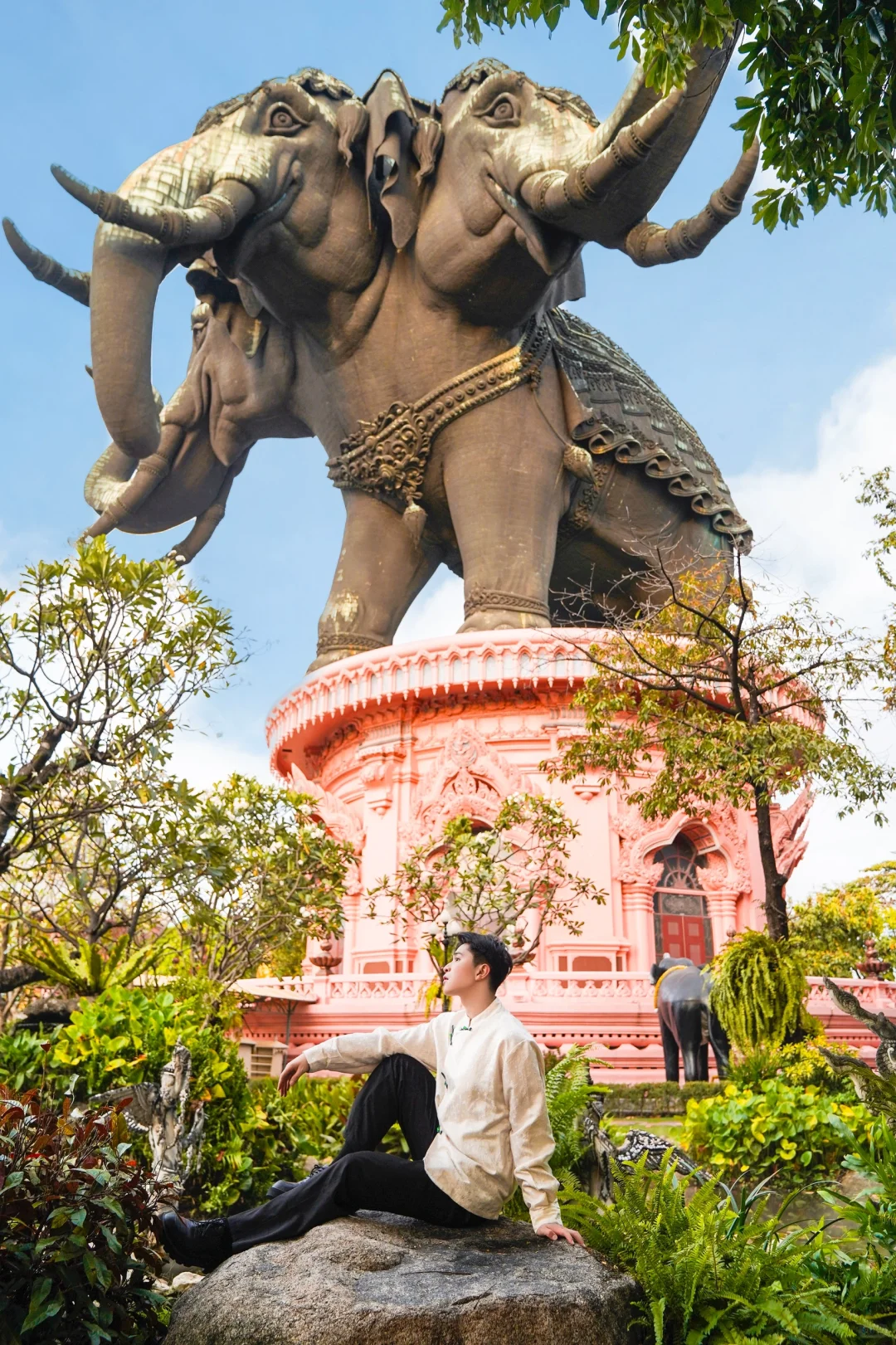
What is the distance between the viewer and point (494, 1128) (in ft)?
13.8

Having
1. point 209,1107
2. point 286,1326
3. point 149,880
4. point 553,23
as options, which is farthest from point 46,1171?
point 149,880

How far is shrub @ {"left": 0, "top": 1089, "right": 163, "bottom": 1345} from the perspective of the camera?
3.95 metres

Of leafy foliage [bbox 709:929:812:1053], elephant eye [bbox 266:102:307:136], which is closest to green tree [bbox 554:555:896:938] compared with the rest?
leafy foliage [bbox 709:929:812:1053]

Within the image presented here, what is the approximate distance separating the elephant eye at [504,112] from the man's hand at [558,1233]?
56.3 feet

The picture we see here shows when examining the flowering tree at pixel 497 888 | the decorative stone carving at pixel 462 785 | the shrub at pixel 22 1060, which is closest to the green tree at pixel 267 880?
the flowering tree at pixel 497 888

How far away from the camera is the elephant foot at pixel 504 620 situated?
58.9ft

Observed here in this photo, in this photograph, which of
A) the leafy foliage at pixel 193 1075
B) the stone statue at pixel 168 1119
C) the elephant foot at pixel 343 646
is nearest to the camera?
the stone statue at pixel 168 1119

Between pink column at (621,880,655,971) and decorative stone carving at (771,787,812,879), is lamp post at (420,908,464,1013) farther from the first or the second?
decorative stone carving at (771,787,812,879)

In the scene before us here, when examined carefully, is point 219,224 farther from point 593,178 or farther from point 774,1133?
point 774,1133

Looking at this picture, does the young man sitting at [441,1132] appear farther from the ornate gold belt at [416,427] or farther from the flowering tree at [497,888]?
the ornate gold belt at [416,427]

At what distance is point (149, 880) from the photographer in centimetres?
1202

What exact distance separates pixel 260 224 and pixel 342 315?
1.89 meters

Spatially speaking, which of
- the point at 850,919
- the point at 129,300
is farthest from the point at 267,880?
the point at 850,919

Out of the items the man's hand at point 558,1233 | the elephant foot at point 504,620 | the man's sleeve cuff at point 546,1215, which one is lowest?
the man's hand at point 558,1233
